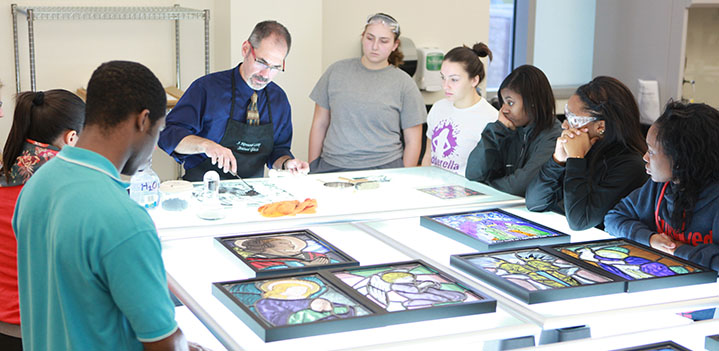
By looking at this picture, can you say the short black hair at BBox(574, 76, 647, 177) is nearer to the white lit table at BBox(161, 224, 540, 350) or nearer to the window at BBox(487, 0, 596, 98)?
the white lit table at BBox(161, 224, 540, 350)

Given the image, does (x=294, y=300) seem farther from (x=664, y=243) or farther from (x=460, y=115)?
(x=460, y=115)

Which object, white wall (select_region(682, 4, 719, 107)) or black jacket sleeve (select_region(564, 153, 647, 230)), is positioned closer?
black jacket sleeve (select_region(564, 153, 647, 230))

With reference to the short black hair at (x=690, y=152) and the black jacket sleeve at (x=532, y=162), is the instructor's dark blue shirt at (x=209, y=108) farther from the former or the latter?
the short black hair at (x=690, y=152)

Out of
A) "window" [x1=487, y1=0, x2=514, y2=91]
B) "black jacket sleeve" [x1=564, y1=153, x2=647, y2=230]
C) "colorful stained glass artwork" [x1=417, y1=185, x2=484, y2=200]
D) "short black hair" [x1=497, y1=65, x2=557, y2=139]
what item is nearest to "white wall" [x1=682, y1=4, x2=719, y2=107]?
"window" [x1=487, y1=0, x2=514, y2=91]

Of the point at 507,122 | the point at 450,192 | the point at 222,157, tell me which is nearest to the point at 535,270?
the point at 450,192

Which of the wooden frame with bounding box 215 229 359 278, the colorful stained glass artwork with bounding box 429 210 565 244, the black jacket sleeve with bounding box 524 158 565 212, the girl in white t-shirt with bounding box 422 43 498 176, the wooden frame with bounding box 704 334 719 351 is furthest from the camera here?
the girl in white t-shirt with bounding box 422 43 498 176

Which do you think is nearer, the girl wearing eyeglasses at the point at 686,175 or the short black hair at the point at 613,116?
the girl wearing eyeglasses at the point at 686,175

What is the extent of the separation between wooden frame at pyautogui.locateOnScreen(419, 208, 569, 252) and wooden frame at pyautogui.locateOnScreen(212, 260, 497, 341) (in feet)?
1.25

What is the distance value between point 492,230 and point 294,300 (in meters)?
0.88

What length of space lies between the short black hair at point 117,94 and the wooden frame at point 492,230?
3.84 feet

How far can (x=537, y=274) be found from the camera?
1.98m

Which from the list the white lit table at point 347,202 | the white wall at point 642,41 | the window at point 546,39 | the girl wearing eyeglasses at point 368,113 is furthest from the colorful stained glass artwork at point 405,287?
the window at point 546,39

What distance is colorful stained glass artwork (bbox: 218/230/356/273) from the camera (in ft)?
6.61

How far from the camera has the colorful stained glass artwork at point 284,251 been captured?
6.61ft
